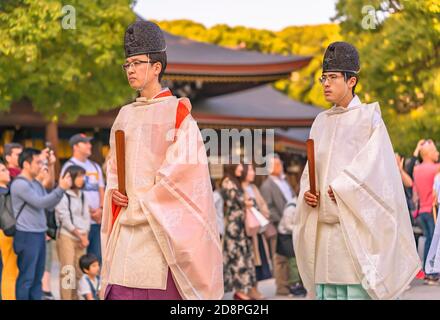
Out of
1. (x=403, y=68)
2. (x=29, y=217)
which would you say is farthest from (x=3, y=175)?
(x=403, y=68)

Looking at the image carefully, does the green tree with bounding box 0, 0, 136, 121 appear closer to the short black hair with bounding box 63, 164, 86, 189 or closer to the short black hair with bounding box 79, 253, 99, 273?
the short black hair with bounding box 63, 164, 86, 189

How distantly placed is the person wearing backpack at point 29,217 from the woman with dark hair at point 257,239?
10.9ft

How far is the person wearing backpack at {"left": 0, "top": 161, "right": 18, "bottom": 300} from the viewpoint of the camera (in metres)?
10.0

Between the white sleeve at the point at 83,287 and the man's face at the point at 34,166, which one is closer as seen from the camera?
the man's face at the point at 34,166

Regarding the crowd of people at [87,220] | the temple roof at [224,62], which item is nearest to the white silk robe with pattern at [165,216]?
the crowd of people at [87,220]

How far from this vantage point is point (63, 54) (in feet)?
57.0

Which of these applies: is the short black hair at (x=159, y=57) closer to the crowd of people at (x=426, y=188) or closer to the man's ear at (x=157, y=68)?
the man's ear at (x=157, y=68)

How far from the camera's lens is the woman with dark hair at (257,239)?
508 inches

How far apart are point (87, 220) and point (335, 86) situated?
5018 millimetres

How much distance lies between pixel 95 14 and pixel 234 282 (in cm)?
664

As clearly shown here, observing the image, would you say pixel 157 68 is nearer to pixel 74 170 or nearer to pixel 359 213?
pixel 359 213

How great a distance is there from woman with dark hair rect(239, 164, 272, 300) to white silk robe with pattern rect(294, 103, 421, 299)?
609cm

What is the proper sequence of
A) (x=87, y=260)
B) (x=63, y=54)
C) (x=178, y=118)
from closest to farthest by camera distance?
(x=178, y=118) → (x=87, y=260) → (x=63, y=54)
